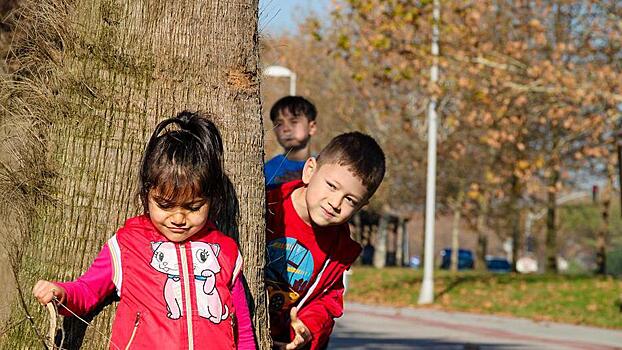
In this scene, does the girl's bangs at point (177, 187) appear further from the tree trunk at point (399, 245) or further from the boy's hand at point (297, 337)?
the tree trunk at point (399, 245)

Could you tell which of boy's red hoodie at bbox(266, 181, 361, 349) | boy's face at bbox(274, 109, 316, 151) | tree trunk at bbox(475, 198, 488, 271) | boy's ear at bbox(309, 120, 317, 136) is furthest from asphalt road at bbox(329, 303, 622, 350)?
tree trunk at bbox(475, 198, 488, 271)

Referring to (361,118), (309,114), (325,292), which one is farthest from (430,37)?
(361,118)

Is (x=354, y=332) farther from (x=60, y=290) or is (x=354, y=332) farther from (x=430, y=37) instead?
(x=60, y=290)

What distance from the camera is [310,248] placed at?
4340mm

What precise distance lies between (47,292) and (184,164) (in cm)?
54

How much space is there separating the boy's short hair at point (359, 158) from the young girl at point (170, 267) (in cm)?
76

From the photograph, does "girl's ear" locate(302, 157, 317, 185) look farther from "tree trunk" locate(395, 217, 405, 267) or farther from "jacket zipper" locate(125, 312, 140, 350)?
"tree trunk" locate(395, 217, 405, 267)

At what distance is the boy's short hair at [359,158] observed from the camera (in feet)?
13.5

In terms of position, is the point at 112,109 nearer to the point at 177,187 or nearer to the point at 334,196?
the point at 177,187

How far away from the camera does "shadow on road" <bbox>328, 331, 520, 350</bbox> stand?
14359 millimetres

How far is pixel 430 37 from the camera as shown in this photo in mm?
23531

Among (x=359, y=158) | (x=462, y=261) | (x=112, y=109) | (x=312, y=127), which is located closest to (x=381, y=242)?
(x=462, y=261)

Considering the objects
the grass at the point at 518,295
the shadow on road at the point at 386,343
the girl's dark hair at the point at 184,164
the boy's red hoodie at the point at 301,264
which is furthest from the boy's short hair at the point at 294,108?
the grass at the point at 518,295

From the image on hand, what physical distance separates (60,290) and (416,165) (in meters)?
43.7
